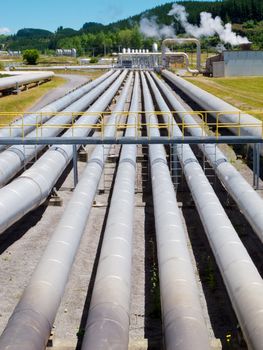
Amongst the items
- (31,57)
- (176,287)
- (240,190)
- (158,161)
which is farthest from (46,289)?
(31,57)

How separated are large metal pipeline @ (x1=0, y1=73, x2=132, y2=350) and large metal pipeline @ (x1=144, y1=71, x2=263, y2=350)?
3081 mm

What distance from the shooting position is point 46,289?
900cm

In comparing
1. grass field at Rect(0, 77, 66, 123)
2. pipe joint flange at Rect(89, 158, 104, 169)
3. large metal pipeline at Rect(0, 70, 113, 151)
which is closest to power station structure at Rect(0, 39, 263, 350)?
pipe joint flange at Rect(89, 158, 104, 169)

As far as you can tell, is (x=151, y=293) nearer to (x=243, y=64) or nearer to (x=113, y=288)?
(x=113, y=288)

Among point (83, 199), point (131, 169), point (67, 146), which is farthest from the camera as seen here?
point (67, 146)

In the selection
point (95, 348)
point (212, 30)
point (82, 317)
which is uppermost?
point (212, 30)

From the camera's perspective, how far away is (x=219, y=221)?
1252 centimetres

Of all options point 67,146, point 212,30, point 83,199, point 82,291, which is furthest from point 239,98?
point 212,30

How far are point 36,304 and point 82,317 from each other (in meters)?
2.22

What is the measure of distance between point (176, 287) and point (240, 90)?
151 feet

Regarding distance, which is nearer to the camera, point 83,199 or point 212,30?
point 83,199

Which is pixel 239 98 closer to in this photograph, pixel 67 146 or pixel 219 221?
pixel 67 146

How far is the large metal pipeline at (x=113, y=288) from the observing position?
24.9ft

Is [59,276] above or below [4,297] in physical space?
above
